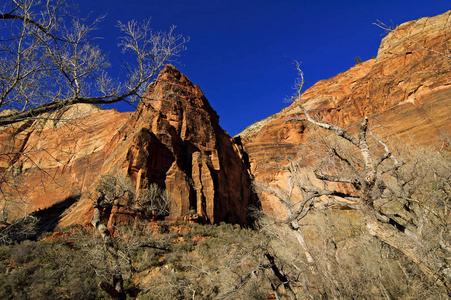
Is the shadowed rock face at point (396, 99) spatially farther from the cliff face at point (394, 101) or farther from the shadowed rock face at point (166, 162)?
the shadowed rock face at point (166, 162)

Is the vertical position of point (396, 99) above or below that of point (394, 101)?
above

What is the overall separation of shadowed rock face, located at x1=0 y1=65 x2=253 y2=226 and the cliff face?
31.9ft

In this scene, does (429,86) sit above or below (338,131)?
above

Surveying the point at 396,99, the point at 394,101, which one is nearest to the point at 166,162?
the point at 394,101

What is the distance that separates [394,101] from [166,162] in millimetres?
31949

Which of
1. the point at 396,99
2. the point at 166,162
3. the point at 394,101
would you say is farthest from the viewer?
the point at 394,101

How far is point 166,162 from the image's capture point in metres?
26.1

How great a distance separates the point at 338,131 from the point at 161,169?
2230cm

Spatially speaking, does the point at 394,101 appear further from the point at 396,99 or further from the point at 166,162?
the point at 166,162

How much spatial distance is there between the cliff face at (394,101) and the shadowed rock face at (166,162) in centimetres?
973

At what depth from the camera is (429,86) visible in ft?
99.9

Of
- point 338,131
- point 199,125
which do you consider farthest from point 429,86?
point 338,131

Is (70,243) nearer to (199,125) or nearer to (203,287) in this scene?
(203,287)

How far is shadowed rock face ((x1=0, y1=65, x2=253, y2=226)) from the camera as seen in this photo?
23.0 meters
